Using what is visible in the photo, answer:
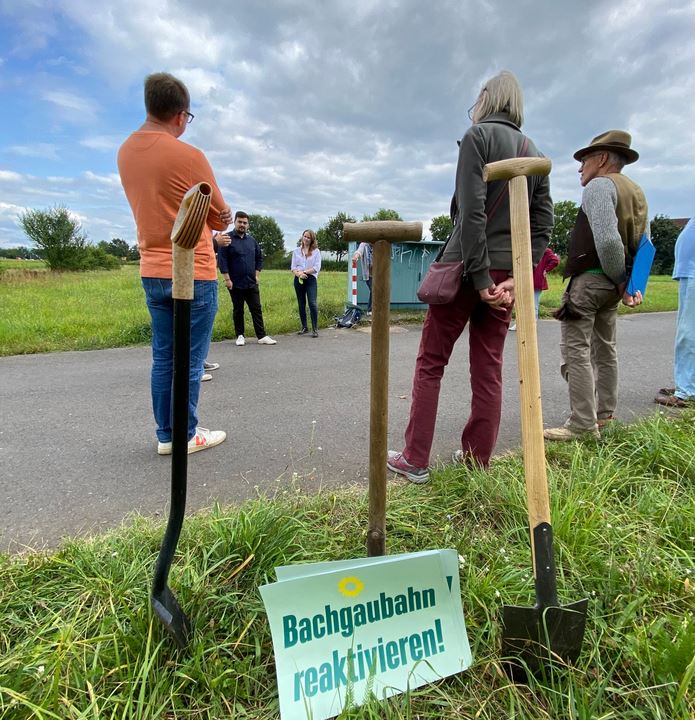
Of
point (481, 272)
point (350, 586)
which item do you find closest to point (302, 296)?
point (481, 272)

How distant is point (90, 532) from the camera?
2.04m

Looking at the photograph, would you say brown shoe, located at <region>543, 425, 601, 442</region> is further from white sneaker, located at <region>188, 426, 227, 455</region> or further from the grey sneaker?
white sneaker, located at <region>188, 426, 227, 455</region>

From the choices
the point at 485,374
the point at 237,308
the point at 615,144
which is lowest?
the point at 485,374

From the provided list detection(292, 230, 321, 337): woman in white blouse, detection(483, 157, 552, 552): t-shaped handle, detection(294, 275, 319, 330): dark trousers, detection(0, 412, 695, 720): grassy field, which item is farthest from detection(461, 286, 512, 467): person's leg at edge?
detection(294, 275, 319, 330): dark trousers

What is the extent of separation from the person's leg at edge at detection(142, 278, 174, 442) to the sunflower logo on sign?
166 cm

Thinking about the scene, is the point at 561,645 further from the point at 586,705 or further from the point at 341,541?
the point at 341,541

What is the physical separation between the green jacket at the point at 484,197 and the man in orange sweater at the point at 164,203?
4.21 feet

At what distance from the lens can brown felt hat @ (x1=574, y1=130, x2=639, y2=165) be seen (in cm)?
283

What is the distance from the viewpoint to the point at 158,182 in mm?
2203

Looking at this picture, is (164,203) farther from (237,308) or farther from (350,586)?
(237,308)

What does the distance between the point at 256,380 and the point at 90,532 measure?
2726 mm

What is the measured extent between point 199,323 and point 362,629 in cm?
185

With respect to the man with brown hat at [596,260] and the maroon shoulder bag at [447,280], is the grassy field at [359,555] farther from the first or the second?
the maroon shoulder bag at [447,280]

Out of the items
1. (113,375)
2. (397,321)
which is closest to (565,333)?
(113,375)
